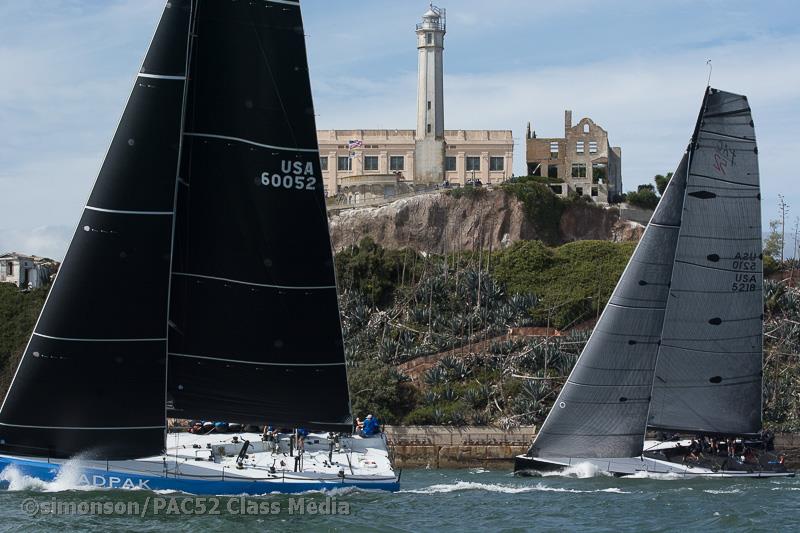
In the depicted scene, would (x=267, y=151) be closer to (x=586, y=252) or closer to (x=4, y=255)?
(x=586, y=252)

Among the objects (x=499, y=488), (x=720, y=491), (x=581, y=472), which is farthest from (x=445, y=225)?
(x=720, y=491)

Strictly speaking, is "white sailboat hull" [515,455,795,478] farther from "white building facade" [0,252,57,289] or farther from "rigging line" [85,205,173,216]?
"white building facade" [0,252,57,289]

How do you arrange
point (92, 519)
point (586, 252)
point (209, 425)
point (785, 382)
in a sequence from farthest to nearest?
point (586, 252) → point (785, 382) → point (209, 425) → point (92, 519)

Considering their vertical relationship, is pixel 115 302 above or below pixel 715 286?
below

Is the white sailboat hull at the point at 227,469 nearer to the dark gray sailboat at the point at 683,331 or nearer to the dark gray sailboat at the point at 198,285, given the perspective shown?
the dark gray sailboat at the point at 198,285

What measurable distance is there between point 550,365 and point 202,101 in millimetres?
23081

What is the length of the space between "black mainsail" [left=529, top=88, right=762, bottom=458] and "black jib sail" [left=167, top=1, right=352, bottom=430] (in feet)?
33.7

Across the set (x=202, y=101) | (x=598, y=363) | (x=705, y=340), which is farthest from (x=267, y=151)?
(x=705, y=340)

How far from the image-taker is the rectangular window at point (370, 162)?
260ft

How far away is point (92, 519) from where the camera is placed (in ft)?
75.9

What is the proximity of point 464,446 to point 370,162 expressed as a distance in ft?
135

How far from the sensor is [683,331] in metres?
33.6

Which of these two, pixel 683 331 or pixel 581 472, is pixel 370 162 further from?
pixel 581 472

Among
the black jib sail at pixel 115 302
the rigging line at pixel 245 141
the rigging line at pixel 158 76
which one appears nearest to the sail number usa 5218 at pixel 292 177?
the rigging line at pixel 245 141
